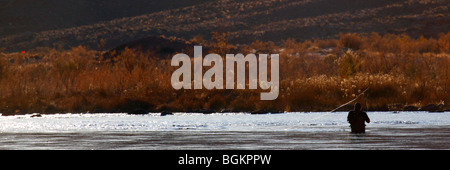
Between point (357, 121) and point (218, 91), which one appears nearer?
point (357, 121)

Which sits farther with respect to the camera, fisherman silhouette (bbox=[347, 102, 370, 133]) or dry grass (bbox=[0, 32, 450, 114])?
dry grass (bbox=[0, 32, 450, 114])

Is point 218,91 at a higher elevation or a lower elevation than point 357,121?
higher

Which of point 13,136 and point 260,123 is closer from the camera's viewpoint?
point 13,136

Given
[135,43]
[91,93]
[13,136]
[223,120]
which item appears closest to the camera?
[13,136]

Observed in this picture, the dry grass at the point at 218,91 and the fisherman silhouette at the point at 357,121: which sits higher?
the dry grass at the point at 218,91

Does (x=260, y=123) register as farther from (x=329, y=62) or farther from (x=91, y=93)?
(x=329, y=62)

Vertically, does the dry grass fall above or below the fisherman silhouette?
above

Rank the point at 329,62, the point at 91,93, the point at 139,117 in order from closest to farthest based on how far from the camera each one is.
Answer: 1. the point at 139,117
2. the point at 91,93
3. the point at 329,62

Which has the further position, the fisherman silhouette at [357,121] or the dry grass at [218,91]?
the dry grass at [218,91]

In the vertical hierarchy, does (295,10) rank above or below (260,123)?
above
